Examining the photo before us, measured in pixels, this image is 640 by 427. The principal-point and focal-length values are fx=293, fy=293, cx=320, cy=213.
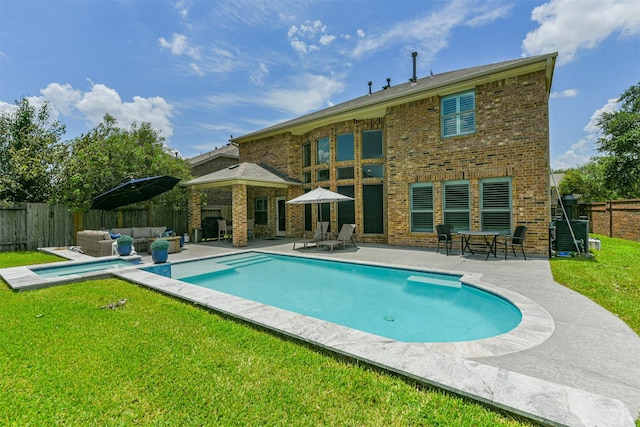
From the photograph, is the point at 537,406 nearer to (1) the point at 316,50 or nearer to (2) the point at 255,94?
(1) the point at 316,50

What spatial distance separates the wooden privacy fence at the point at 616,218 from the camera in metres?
13.9

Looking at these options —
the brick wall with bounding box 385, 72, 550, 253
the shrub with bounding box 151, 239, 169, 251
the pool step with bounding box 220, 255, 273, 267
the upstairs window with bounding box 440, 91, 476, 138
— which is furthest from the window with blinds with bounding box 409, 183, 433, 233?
the shrub with bounding box 151, 239, 169, 251

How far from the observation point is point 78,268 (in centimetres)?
835

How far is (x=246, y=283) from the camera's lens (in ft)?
25.3

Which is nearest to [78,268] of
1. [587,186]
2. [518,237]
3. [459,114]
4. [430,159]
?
[430,159]

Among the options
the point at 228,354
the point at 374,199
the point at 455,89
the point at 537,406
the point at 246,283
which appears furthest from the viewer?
the point at 374,199

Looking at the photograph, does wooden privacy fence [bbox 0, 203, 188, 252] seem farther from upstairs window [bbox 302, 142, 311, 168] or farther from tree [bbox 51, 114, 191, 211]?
upstairs window [bbox 302, 142, 311, 168]

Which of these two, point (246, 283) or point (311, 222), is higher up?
point (311, 222)

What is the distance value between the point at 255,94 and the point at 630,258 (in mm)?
17686

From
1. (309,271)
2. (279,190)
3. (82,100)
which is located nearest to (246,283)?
(309,271)

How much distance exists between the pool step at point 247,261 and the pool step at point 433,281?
5.49 metres

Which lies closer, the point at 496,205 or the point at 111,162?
the point at 496,205

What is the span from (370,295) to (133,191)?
970cm

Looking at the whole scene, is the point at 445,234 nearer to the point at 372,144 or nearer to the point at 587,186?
the point at 372,144
